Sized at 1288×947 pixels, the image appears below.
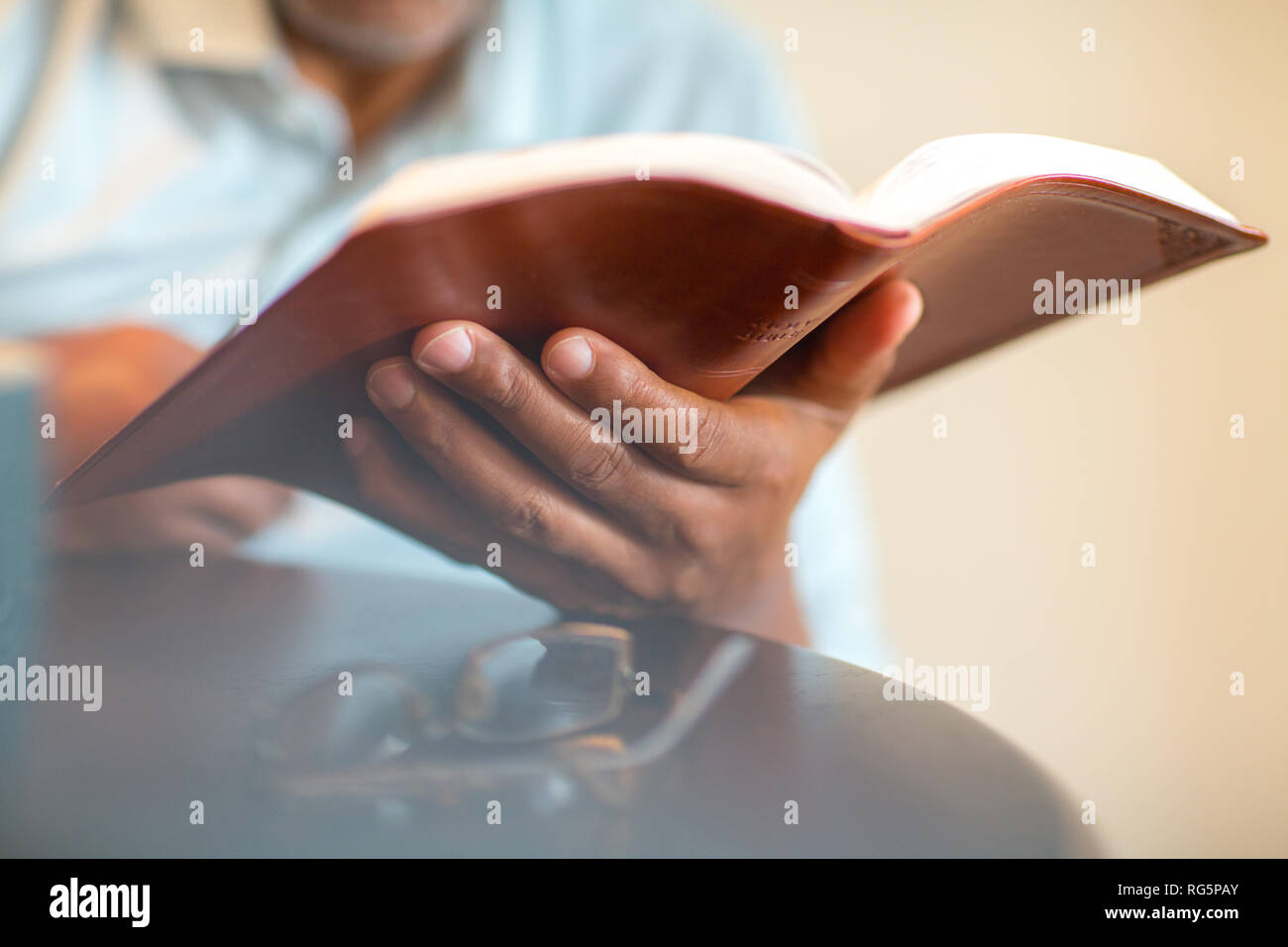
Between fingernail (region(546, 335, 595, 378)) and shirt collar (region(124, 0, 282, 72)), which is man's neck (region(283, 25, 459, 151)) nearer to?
shirt collar (region(124, 0, 282, 72))

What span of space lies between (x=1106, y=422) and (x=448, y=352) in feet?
3.77

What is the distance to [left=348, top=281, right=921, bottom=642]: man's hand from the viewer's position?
28 cm

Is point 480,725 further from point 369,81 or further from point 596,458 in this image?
point 369,81

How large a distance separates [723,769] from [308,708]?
14cm

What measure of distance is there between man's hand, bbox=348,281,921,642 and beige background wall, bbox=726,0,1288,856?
859mm

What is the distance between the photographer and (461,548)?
0.38 meters

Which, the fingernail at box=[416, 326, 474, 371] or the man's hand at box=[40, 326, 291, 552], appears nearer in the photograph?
the fingernail at box=[416, 326, 474, 371]

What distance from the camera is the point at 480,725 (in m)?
0.28

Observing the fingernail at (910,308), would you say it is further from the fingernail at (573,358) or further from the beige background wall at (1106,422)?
the beige background wall at (1106,422)

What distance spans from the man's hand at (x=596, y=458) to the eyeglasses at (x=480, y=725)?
49 mm

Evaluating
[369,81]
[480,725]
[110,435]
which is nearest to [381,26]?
[369,81]

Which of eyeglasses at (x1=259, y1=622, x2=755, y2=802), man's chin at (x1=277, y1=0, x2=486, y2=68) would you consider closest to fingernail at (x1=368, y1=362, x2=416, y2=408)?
eyeglasses at (x1=259, y1=622, x2=755, y2=802)
